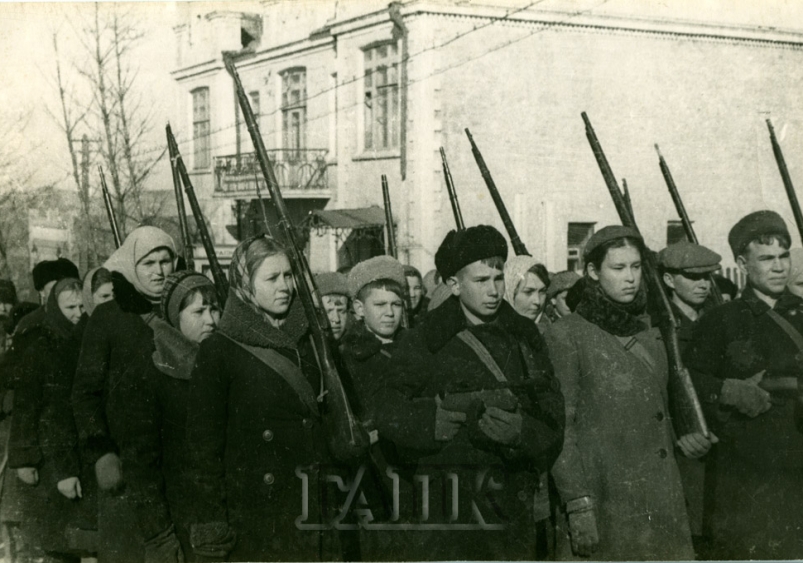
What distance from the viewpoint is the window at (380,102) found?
763 cm

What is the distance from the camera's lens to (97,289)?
4848 millimetres

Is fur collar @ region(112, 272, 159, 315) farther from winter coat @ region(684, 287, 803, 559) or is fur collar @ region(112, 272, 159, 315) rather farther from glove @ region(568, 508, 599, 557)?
winter coat @ region(684, 287, 803, 559)

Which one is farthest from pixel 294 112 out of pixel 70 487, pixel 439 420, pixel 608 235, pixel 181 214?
pixel 439 420

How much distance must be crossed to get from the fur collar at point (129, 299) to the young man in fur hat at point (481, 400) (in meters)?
1.26

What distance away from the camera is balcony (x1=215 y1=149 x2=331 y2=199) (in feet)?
22.7

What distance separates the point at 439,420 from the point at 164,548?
4.46ft

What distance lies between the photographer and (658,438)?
3955 millimetres

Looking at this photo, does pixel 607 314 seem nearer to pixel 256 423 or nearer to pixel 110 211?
pixel 256 423

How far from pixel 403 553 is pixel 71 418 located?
72.7 inches

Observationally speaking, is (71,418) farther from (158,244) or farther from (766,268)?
(766,268)

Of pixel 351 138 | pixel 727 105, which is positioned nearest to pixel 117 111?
pixel 351 138

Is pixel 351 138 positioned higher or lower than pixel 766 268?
higher

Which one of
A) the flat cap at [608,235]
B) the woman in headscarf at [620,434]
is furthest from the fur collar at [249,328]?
the flat cap at [608,235]

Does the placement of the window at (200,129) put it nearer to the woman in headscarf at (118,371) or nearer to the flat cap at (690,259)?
the woman in headscarf at (118,371)
